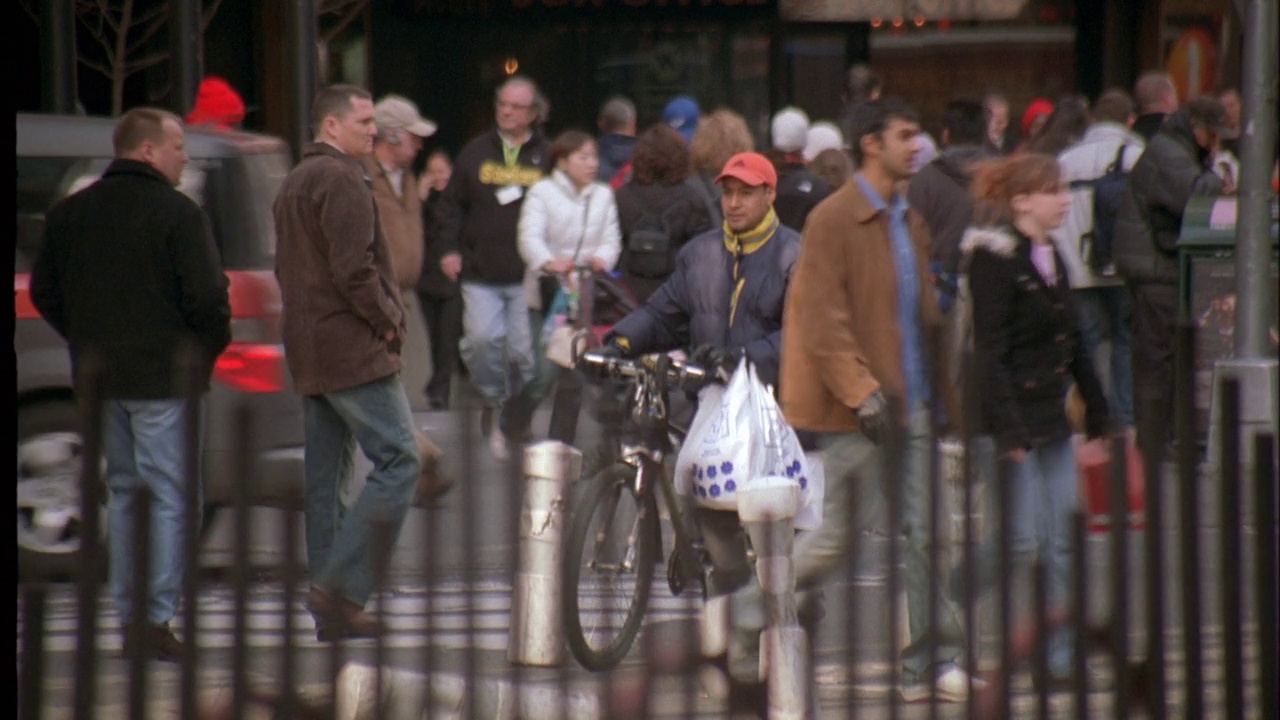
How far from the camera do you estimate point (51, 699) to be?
3.22m

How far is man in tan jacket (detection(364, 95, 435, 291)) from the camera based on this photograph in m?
10.0

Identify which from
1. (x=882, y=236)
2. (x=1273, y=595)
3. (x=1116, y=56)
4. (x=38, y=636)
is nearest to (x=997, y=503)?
(x=1273, y=595)

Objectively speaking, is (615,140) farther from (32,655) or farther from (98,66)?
(32,655)

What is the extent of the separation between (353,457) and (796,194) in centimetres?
363

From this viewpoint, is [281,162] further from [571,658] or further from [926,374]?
[571,658]

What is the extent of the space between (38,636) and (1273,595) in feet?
6.35

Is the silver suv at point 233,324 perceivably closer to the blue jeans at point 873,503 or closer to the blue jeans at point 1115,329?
the blue jeans at point 873,503

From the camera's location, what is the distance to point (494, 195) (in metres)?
11.6

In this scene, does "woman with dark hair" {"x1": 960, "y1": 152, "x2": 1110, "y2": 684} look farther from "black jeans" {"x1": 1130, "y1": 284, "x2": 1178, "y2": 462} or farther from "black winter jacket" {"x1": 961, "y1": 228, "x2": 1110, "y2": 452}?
"black jeans" {"x1": 1130, "y1": 284, "x2": 1178, "y2": 462}

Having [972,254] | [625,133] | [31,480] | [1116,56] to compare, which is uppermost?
[1116,56]

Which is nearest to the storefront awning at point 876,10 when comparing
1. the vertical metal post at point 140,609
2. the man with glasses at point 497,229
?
the man with glasses at point 497,229

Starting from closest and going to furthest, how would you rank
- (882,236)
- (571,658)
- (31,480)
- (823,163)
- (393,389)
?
1. (571,658)
2. (882,236)
3. (393,389)
4. (31,480)
5. (823,163)

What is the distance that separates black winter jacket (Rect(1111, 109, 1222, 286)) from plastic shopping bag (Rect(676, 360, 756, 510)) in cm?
513

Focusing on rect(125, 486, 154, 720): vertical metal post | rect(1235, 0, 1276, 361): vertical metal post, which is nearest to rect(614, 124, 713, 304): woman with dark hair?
rect(1235, 0, 1276, 361): vertical metal post
